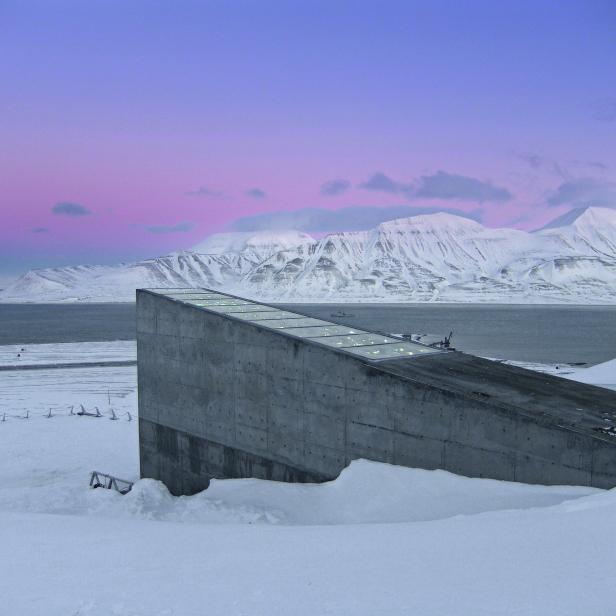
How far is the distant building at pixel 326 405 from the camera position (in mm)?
14891

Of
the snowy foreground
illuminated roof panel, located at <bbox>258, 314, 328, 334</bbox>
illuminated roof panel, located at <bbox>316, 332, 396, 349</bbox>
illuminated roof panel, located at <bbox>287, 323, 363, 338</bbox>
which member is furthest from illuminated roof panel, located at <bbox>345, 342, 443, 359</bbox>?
the snowy foreground

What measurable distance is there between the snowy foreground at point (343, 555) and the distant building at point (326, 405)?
776 mm

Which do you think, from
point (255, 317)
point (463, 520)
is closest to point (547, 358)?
point (255, 317)

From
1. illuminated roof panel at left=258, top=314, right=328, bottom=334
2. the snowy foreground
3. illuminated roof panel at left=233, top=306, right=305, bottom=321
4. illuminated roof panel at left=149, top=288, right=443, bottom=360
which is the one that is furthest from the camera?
illuminated roof panel at left=233, top=306, right=305, bottom=321

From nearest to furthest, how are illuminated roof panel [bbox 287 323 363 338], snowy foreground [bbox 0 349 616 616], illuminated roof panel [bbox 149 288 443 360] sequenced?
1. snowy foreground [bbox 0 349 616 616]
2. illuminated roof panel [bbox 149 288 443 360]
3. illuminated roof panel [bbox 287 323 363 338]

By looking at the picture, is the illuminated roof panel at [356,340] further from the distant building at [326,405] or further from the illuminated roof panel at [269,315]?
the illuminated roof panel at [269,315]

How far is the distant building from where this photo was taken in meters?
14.9

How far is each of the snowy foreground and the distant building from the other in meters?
0.78

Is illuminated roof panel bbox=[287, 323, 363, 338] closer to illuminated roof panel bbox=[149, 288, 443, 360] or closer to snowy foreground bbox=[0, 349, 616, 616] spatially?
illuminated roof panel bbox=[149, 288, 443, 360]

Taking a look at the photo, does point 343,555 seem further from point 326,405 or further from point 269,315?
point 269,315

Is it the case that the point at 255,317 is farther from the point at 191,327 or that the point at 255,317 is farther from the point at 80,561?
the point at 80,561

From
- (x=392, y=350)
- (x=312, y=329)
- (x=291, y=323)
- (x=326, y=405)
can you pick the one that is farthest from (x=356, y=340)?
(x=326, y=405)

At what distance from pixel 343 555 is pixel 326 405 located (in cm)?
869

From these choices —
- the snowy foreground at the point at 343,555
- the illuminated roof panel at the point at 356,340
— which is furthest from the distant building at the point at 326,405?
the snowy foreground at the point at 343,555
